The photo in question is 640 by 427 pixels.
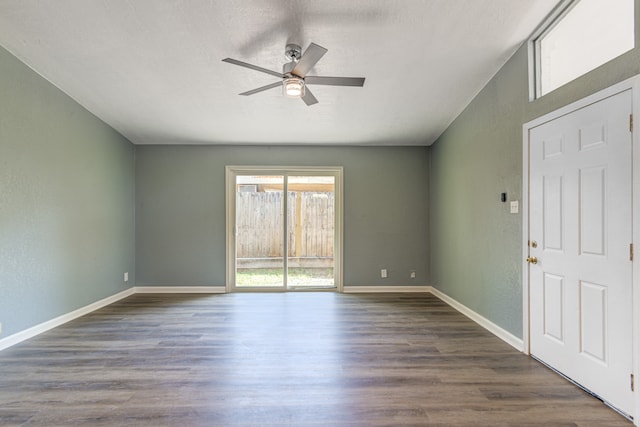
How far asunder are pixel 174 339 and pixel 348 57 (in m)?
3.27

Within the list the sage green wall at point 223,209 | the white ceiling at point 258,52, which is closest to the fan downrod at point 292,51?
the white ceiling at point 258,52

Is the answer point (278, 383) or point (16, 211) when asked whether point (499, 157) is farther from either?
point (16, 211)

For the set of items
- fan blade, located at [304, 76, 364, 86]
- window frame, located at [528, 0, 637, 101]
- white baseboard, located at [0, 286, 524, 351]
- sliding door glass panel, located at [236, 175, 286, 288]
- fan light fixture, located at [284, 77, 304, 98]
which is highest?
window frame, located at [528, 0, 637, 101]

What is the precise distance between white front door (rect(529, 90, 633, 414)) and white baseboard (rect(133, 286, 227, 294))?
4303mm

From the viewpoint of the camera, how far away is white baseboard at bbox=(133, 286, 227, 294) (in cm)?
495

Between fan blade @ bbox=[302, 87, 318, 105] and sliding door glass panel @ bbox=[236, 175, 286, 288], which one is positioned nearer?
fan blade @ bbox=[302, 87, 318, 105]

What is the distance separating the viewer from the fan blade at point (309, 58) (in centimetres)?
210

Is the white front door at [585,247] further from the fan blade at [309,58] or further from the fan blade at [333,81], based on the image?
the fan blade at [309,58]

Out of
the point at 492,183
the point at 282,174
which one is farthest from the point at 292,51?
the point at 282,174

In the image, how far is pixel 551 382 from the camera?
2244mm

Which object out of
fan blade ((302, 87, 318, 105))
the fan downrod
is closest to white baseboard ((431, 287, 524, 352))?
fan blade ((302, 87, 318, 105))

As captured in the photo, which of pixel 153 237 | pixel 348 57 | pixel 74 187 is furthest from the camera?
pixel 153 237

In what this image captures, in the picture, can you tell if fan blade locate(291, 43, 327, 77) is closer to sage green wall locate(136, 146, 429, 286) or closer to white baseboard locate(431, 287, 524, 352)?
sage green wall locate(136, 146, 429, 286)

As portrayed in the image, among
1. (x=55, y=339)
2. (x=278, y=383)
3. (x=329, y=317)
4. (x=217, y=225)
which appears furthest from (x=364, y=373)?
(x=217, y=225)
